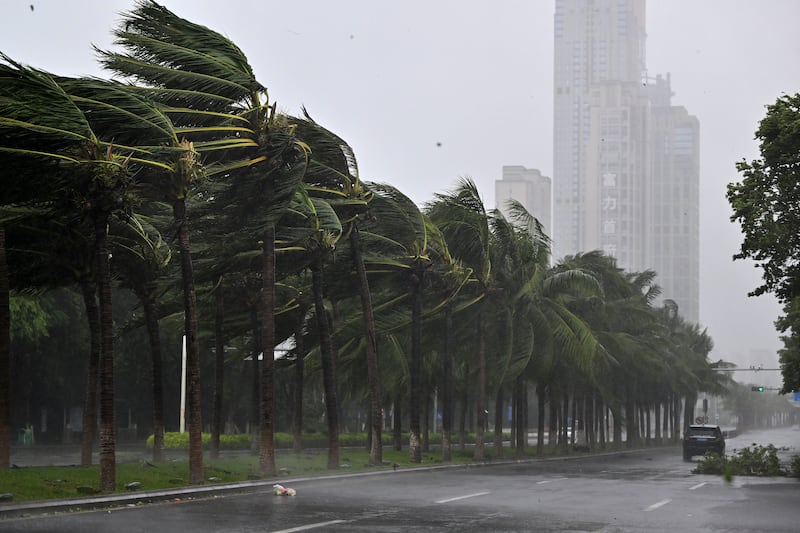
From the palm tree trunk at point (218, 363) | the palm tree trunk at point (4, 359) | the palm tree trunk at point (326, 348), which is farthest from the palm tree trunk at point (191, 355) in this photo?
the palm tree trunk at point (218, 363)

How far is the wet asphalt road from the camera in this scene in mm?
15312

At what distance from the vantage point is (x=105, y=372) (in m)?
21.1

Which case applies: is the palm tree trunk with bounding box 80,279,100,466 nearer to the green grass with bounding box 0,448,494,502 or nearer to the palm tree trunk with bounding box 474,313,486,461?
the green grass with bounding box 0,448,494,502

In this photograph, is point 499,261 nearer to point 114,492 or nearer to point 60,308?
point 60,308

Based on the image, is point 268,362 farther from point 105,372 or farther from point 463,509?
point 463,509

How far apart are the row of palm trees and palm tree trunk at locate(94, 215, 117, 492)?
4 centimetres

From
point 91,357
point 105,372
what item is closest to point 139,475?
point 105,372

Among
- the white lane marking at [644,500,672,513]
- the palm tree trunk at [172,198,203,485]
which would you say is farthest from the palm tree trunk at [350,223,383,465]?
the white lane marking at [644,500,672,513]

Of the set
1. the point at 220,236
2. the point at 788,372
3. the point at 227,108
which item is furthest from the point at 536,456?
the point at 227,108

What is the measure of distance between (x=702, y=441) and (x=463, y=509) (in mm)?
34141

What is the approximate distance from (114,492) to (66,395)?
147 ft

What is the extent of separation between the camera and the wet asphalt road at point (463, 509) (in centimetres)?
1531

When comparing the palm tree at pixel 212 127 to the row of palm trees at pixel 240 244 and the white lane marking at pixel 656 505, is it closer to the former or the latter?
the row of palm trees at pixel 240 244

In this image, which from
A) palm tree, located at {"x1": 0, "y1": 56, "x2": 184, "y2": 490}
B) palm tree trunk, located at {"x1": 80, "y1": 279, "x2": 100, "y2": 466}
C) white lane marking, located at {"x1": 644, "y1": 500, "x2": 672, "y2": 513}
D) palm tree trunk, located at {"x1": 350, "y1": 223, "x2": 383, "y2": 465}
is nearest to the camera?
palm tree, located at {"x1": 0, "y1": 56, "x2": 184, "y2": 490}
